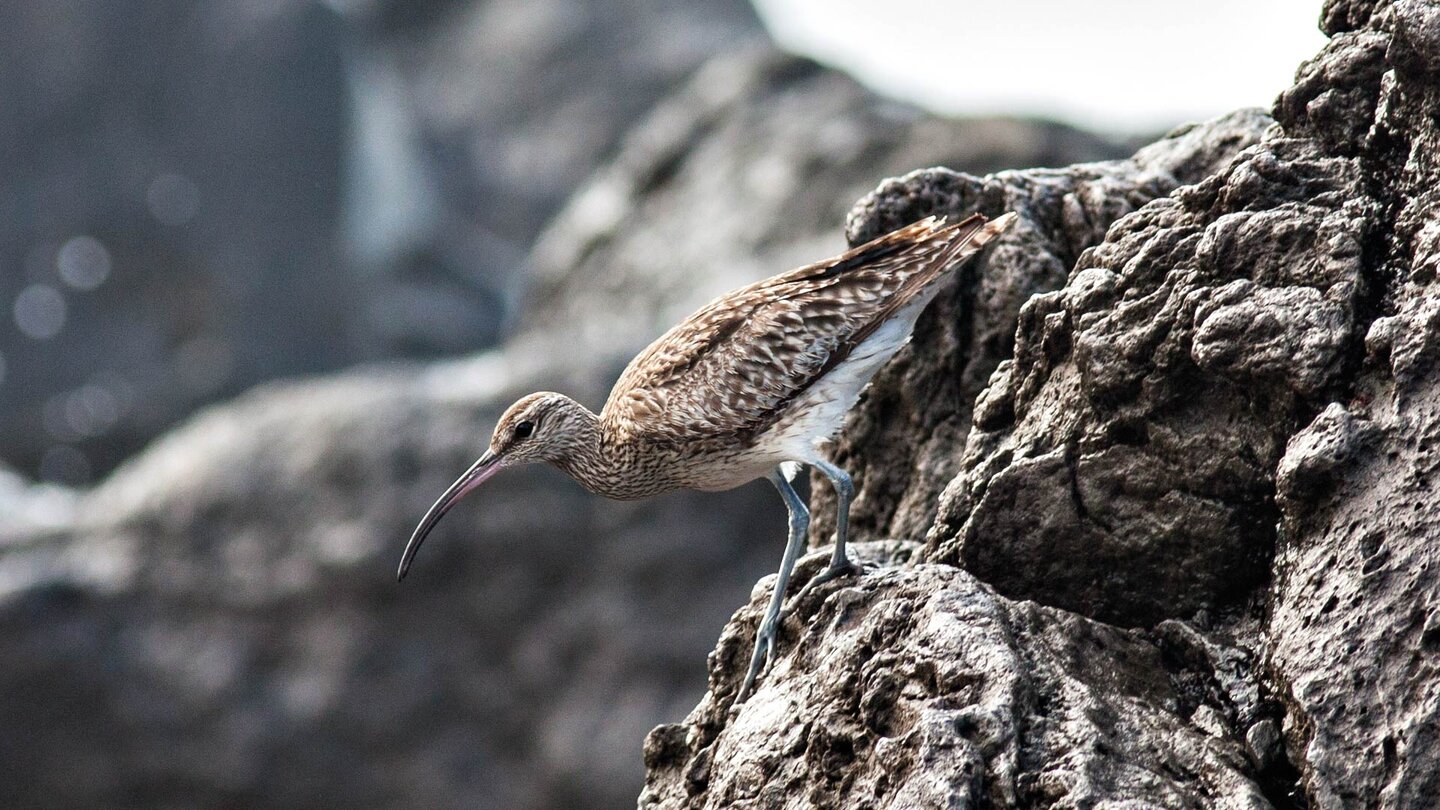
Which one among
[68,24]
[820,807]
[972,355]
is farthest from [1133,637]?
[68,24]

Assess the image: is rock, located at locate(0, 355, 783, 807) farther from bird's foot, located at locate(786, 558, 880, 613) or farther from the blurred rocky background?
bird's foot, located at locate(786, 558, 880, 613)

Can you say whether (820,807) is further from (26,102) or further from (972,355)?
(26,102)

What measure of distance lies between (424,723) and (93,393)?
1720 centimetres

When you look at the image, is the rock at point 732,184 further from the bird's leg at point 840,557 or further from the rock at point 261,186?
the rock at point 261,186

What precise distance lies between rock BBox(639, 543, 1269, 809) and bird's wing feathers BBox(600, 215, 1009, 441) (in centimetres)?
148

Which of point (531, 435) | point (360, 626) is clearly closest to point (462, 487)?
point (531, 435)

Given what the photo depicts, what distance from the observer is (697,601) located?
1549cm

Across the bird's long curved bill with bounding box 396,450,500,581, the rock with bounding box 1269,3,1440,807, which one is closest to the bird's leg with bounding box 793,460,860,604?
the rock with bounding box 1269,3,1440,807

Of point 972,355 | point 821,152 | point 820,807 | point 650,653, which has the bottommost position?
point 820,807

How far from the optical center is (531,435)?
824cm

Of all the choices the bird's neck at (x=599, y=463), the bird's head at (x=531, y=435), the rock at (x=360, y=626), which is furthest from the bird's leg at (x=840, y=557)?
the rock at (x=360, y=626)

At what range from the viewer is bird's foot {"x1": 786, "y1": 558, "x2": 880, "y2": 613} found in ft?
21.0

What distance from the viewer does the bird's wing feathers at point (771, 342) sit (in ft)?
24.5

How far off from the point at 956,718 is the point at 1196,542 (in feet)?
3.67
